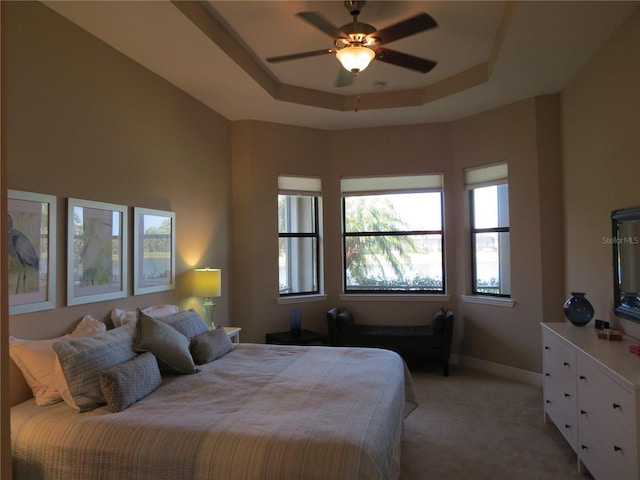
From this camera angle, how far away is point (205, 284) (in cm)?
418

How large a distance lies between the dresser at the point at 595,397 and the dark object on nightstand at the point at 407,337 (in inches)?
56.1

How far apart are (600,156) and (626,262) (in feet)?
3.17

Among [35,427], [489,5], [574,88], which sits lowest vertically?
[35,427]

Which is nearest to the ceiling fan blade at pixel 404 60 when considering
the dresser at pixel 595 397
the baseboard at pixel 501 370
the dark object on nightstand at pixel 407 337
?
the dresser at pixel 595 397

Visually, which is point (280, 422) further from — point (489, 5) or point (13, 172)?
point (489, 5)

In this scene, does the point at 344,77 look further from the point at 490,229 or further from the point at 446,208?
the point at 490,229

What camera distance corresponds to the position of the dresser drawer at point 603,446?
2.16 metres

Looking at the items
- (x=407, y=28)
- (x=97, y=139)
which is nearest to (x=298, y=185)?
(x=97, y=139)

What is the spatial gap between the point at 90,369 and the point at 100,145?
5.40ft

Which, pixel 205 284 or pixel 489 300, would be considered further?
pixel 489 300

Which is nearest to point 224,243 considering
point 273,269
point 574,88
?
point 273,269

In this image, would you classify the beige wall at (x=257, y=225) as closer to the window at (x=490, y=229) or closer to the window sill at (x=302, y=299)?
the window sill at (x=302, y=299)

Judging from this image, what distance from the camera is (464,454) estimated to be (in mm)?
3121

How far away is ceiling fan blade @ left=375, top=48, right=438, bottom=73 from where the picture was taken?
2.97 meters
